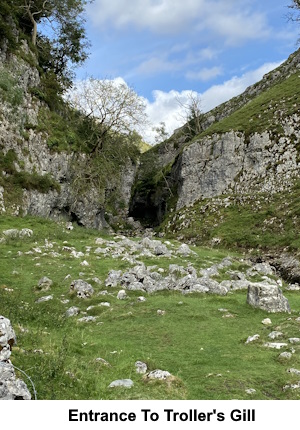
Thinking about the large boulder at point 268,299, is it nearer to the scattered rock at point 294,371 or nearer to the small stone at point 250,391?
the scattered rock at point 294,371

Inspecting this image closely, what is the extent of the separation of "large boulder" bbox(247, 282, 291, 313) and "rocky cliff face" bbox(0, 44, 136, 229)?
81.9 ft

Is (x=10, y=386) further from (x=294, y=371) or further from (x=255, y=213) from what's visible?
(x=255, y=213)

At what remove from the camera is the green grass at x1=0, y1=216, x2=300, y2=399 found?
6863mm

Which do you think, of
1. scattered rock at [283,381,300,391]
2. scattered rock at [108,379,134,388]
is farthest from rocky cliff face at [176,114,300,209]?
scattered rock at [108,379,134,388]

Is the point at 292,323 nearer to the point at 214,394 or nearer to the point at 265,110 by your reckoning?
the point at 214,394

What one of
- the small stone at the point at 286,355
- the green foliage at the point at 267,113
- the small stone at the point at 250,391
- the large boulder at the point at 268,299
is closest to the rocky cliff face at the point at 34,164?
the green foliage at the point at 267,113

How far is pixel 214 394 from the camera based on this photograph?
687cm

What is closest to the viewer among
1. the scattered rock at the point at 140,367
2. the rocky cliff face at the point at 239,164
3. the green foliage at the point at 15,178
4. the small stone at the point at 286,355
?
the scattered rock at the point at 140,367

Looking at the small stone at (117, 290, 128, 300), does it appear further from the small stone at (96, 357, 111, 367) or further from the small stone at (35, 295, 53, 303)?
the small stone at (96, 357, 111, 367)

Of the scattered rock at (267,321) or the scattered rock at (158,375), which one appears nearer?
the scattered rock at (158,375)

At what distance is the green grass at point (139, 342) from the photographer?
6.86 metres

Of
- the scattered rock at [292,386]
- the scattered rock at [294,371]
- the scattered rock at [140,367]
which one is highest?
the scattered rock at [140,367]

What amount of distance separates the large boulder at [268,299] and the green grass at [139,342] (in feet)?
1.14
